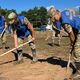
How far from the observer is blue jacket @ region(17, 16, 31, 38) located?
10.8 m

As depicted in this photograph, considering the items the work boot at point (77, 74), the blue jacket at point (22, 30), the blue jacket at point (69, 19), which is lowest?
the work boot at point (77, 74)

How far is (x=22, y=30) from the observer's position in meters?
11.2

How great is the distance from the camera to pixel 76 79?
8.89 meters

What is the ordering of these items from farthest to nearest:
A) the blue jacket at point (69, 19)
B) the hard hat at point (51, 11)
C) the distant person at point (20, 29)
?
the distant person at point (20, 29), the hard hat at point (51, 11), the blue jacket at point (69, 19)

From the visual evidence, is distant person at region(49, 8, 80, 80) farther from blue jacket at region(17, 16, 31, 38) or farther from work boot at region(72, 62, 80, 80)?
blue jacket at region(17, 16, 31, 38)

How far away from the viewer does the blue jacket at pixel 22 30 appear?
10760mm

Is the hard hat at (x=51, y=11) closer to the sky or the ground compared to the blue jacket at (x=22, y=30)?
closer to the sky

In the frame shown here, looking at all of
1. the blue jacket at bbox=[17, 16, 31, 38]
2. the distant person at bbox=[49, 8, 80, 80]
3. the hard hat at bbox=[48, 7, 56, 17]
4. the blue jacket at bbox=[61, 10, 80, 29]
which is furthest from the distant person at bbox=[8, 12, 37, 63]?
the blue jacket at bbox=[61, 10, 80, 29]

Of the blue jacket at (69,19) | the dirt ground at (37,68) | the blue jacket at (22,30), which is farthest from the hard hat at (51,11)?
the dirt ground at (37,68)

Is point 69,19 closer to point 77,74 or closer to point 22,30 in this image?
point 77,74

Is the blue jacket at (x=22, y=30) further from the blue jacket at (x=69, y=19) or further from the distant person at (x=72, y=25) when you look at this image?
the blue jacket at (x=69, y=19)

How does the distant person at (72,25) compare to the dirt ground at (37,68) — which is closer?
the distant person at (72,25)

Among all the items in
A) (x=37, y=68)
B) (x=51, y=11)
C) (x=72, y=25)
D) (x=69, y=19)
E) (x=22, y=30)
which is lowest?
(x=37, y=68)

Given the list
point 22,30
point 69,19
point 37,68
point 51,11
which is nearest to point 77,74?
point 69,19
